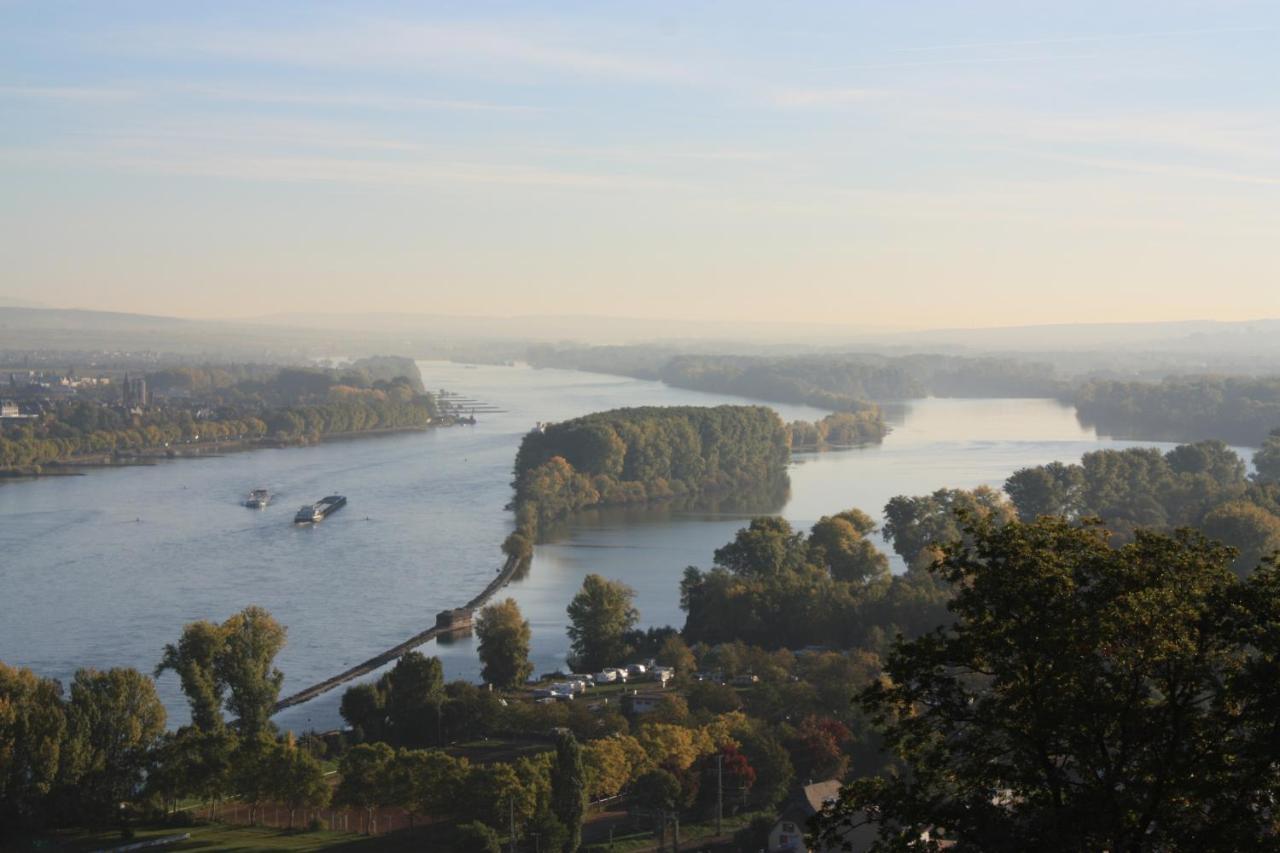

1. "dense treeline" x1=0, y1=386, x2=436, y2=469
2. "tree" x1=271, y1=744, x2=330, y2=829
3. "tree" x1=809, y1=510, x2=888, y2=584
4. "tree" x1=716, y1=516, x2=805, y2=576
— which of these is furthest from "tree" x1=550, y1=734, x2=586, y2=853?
"dense treeline" x1=0, y1=386, x2=436, y2=469

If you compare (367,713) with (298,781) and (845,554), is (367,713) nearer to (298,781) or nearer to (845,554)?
(298,781)

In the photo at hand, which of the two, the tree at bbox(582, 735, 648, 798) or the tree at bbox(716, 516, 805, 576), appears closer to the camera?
the tree at bbox(582, 735, 648, 798)

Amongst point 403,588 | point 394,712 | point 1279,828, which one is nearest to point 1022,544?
point 1279,828

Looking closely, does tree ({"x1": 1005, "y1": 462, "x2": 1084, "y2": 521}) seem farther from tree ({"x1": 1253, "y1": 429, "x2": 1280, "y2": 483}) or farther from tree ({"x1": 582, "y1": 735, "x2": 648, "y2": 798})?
tree ({"x1": 582, "y1": 735, "x2": 648, "y2": 798})

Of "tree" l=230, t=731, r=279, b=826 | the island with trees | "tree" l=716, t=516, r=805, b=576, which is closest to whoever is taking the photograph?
"tree" l=230, t=731, r=279, b=826

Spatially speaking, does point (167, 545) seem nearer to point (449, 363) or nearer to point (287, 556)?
point (287, 556)

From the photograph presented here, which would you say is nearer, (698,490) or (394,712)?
(394,712)

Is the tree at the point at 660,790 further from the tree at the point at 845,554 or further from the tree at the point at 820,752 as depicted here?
the tree at the point at 845,554

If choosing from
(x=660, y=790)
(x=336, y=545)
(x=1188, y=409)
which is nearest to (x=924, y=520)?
(x=336, y=545)
